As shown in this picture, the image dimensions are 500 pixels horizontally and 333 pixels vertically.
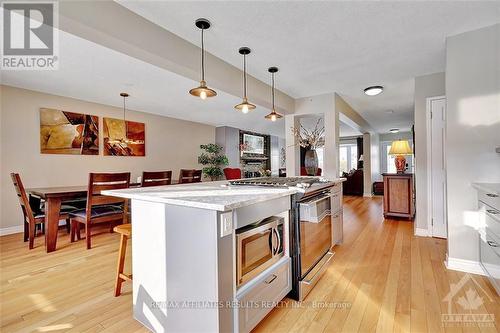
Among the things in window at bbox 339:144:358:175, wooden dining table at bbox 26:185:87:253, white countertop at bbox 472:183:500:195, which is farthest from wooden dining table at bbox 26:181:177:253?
window at bbox 339:144:358:175

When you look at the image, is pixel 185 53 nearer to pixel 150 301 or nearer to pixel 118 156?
pixel 150 301

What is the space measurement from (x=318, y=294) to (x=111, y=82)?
391 centimetres

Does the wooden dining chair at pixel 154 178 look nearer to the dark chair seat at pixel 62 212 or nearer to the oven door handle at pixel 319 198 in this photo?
the dark chair seat at pixel 62 212

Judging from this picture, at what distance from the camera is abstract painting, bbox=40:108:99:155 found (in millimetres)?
4074

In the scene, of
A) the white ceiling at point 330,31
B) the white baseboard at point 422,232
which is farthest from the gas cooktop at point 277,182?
the white baseboard at point 422,232

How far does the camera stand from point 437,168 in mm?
3307

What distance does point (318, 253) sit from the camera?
7.48 feet

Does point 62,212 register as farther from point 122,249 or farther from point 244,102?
point 244,102

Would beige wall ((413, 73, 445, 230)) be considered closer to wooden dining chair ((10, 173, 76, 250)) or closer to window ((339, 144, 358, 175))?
wooden dining chair ((10, 173, 76, 250))

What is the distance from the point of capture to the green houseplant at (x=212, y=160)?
6.84m

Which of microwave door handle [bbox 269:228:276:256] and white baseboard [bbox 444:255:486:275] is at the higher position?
microwave door handle [bbox 269:228:276:256]

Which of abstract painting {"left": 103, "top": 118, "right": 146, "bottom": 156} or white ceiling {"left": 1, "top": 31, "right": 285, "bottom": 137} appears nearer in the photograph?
white ceiling {"left": 1, "top": 31, "right": 285, "bottom": 137}

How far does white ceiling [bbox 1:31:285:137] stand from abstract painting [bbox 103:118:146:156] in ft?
1.26

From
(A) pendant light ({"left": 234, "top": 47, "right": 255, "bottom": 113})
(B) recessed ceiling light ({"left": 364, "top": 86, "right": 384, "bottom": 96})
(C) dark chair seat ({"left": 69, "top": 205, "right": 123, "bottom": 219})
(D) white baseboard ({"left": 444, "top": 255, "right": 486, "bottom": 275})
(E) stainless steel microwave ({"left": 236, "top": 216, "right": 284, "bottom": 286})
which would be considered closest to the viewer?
(E) stainless steel microwave ({"left": 236, "top": 216, "right": 284, "bottom": 286})
